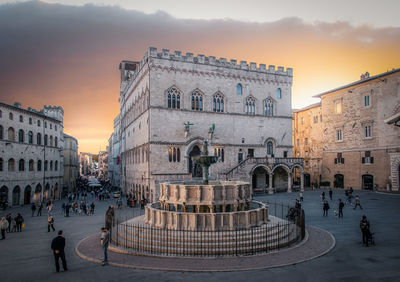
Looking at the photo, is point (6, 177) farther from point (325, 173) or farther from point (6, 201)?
point (325, 173)

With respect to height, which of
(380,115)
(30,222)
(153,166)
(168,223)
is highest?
(380,115)

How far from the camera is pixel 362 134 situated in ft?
138

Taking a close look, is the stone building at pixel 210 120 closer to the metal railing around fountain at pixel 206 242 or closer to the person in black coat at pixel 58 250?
the metal railing around fountain at pixel 206 242

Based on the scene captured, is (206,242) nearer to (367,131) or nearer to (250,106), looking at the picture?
(250,106)

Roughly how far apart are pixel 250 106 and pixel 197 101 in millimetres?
8348

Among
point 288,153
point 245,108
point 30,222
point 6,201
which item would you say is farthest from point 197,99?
point 6,201

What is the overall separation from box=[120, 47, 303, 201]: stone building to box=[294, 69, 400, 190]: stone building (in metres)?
7.87

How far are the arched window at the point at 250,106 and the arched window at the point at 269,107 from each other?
1878 mm

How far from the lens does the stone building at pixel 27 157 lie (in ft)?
117

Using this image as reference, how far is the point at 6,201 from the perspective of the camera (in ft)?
115

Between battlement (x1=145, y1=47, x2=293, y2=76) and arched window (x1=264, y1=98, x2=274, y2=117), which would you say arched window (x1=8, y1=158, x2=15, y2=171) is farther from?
arched window (x1=264, y1=98, x2=274, y2=117)

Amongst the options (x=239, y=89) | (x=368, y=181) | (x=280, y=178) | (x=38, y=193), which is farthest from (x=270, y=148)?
(x=38, y=193)

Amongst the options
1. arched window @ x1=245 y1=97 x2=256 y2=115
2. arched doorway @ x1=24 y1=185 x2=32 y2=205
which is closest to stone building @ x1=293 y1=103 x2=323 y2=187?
arched window @ x1=245 y1=97 x2=256 y2=115

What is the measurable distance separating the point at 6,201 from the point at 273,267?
1384 inches
